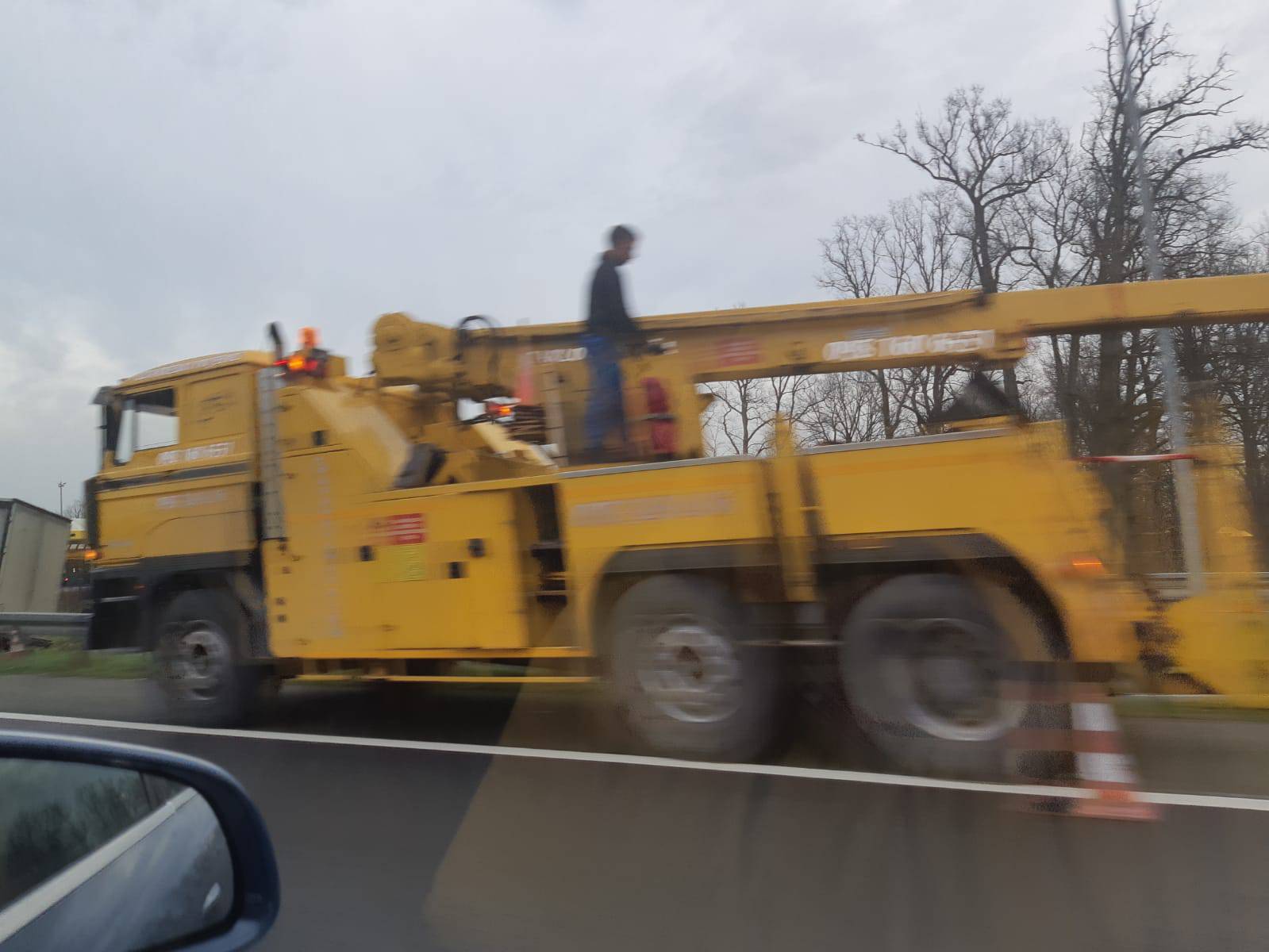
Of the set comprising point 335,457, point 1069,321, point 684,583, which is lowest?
point 684,583

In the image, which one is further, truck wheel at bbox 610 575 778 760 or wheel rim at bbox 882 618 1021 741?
truck wheel at bbox 610 575 778 760

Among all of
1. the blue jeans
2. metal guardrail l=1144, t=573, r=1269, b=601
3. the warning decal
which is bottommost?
metal guardrail l=1144, t=573, r=1269, b=601

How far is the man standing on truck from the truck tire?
2.26 m

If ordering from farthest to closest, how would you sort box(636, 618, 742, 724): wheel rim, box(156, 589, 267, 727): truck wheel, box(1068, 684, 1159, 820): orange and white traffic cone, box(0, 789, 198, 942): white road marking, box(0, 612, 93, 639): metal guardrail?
box(0, 612, 93, 639): metal guardrail
box(156, 589, 267, 727): truck wheel
box(636, 618, 742, 724): wheel rim
box(1068, 684, 1159, 820): orange and white traffic cone
box(0, 789, 198, 942): white road marking

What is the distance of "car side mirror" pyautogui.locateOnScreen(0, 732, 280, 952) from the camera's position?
152cm

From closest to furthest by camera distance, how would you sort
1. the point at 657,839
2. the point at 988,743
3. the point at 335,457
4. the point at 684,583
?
the point at 657,839 < the point at 988,743 < the point at 684,583 < the point at 335,457

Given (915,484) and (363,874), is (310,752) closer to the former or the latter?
(363,874)

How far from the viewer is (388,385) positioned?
7762 mm

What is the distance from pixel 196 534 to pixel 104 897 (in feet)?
22.5

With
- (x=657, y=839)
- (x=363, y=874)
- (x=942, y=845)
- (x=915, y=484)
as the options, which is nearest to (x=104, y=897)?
(x=363, y=874)

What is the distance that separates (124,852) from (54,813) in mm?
175

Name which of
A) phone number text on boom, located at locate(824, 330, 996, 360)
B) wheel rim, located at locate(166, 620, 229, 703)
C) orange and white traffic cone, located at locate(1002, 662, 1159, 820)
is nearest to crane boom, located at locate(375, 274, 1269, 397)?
phone number text on boom, located at locate(824, 330, 996, 360)

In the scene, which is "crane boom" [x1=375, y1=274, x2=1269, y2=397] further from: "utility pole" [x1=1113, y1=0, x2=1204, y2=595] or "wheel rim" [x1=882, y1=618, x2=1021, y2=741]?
"wheel rim" [x1=882, y1=618, x2=1021, y2=741]

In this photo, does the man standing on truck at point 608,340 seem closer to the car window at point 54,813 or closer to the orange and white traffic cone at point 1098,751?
the orange and white traffic cone at point 1098,751
